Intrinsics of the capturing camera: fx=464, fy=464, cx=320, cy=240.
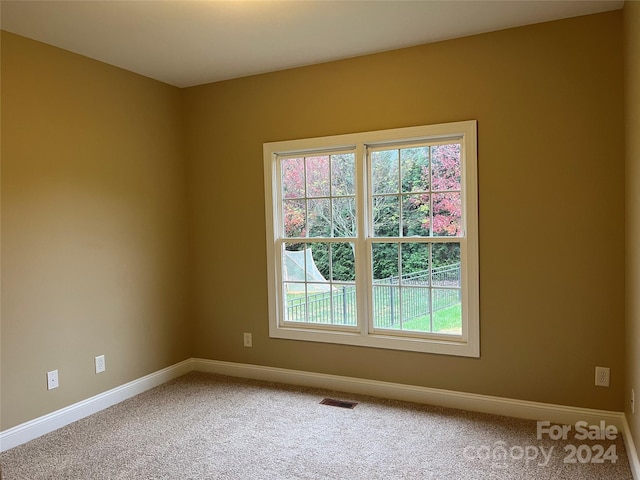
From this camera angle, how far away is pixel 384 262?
136 inches

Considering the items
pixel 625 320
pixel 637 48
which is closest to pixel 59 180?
pixel 637 48

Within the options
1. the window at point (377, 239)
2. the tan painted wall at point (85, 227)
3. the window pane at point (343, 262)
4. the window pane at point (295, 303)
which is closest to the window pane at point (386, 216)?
the window at point (377, 239)

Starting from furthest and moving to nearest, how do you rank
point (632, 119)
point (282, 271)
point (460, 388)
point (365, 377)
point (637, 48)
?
point (282, 271) < point (365, 377) < point (460, 388) < point (632, 119) < point (637, 48)

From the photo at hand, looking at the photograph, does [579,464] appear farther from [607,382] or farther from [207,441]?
[207,441]

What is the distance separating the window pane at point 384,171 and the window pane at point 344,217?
22cm

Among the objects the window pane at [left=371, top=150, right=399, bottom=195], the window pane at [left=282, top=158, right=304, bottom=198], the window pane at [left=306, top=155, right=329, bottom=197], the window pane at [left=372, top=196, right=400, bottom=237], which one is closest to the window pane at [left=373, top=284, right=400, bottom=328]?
the window pane at [left=372, top=196, right=400, bottom=237]

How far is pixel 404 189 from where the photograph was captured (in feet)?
11.0

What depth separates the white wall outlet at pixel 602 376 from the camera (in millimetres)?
2795

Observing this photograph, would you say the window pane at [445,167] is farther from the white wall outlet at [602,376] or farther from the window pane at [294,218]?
the white wall outlet at [602,376]

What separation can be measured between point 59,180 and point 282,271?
1722 millimetres

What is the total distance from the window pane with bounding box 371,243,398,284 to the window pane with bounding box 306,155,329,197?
0.60 meters

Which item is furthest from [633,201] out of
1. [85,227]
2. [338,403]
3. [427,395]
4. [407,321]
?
[85,227]

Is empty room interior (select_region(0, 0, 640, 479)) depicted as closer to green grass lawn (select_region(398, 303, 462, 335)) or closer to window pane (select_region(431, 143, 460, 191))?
green grass lawn (select_region(398, 303, 462, 335))

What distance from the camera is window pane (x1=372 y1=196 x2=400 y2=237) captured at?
11.2 ft
